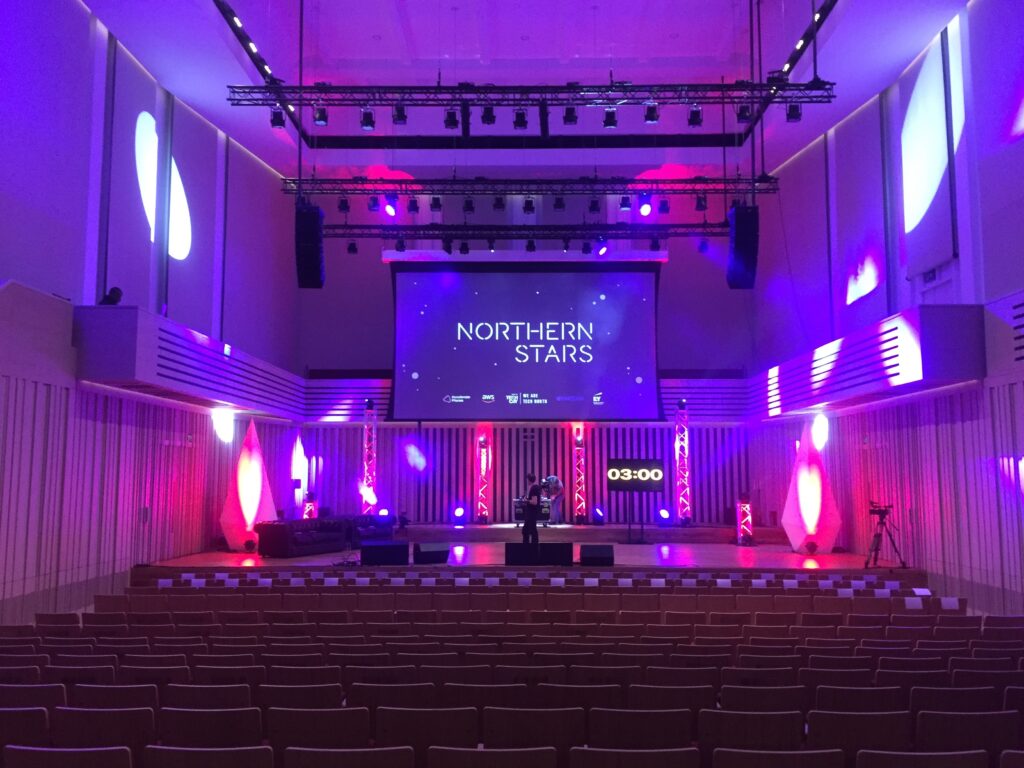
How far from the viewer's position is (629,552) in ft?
47.5

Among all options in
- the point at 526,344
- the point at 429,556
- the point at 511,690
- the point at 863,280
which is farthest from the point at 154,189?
the point at 863,280

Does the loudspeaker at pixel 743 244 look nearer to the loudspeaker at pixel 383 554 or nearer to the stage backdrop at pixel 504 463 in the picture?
the loudspeaker at pixel 383 554

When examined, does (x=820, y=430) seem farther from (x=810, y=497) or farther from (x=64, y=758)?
(x=64, y=758)

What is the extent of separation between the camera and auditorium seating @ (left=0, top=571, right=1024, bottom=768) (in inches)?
128

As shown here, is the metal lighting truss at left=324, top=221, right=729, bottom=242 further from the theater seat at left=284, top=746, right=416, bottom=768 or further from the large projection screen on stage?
the theater seat at left=284, top=746, right=416, bottom=768

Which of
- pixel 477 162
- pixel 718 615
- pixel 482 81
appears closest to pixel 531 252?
pixel 477 162

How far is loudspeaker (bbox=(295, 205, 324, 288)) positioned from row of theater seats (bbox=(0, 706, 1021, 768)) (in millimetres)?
9913

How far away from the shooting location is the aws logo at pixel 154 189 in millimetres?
12266

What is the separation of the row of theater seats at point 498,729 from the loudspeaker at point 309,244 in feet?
32.5

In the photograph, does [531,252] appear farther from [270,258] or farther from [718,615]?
[718,615]

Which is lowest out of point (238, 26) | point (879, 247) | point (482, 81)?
point (879, 247)

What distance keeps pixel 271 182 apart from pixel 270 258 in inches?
69.2

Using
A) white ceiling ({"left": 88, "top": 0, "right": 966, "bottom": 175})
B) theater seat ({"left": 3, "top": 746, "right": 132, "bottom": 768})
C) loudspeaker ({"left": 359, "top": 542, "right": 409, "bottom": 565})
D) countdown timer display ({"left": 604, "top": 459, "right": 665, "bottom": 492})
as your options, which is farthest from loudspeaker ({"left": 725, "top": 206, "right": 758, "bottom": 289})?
theater seat ({"left": 3, "top": 746, "right": 132, "bottom": 768})

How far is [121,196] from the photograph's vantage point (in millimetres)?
11688
